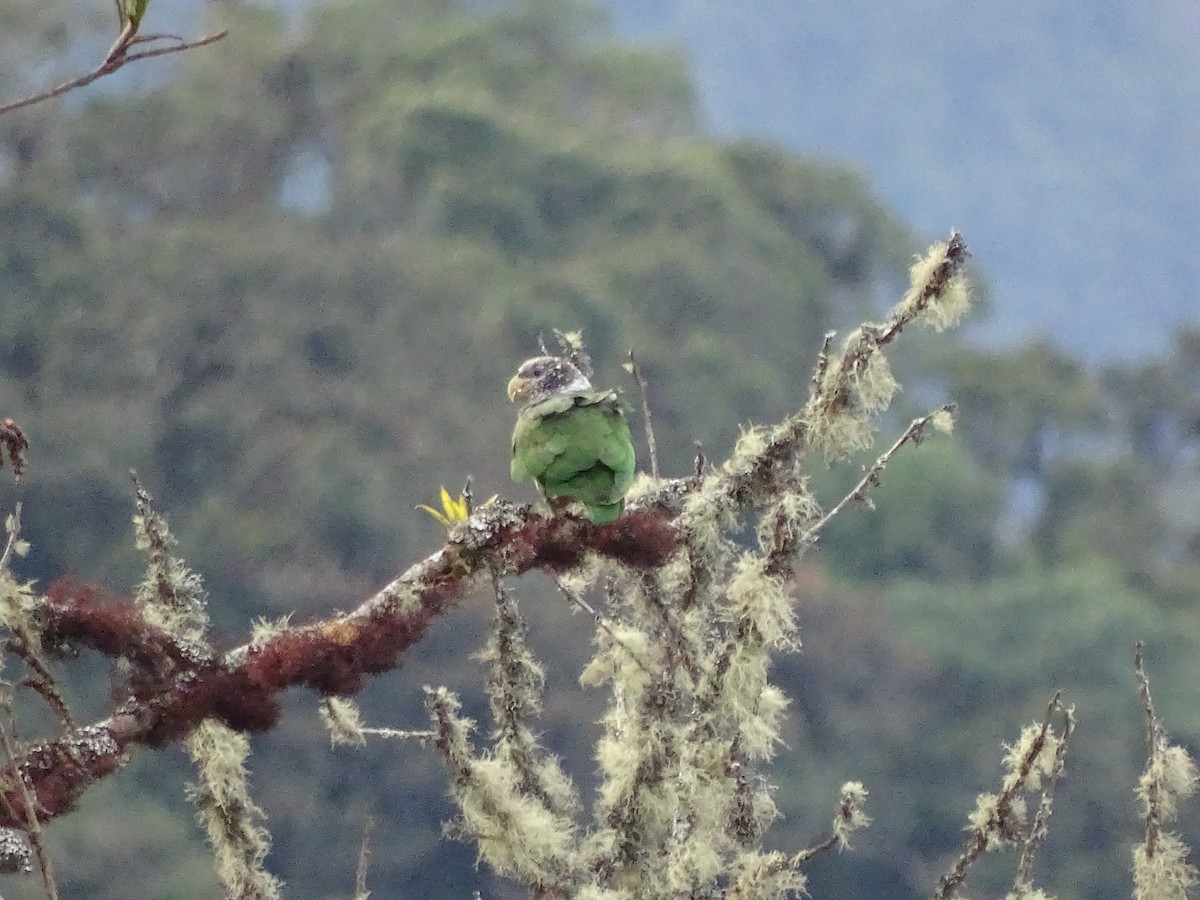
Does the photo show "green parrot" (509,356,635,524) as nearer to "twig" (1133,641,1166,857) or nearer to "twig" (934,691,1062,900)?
"twig" (934,691,1062,900)

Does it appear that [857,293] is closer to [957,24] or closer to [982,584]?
[982,584]

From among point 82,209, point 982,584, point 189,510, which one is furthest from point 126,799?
point 982,584

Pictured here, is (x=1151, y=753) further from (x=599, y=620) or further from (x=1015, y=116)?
(x=1015, y=116)

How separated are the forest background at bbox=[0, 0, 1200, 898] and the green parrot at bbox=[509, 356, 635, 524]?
54.6 feet

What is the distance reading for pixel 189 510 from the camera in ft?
90.2

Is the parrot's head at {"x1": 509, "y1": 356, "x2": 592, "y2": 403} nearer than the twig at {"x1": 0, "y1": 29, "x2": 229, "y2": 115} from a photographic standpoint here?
No

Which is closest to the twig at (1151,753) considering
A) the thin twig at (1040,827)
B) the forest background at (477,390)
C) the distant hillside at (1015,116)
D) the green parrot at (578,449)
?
the thin twig at (1040,827)

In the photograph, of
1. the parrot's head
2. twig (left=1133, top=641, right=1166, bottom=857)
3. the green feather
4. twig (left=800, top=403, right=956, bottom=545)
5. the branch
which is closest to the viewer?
the branch

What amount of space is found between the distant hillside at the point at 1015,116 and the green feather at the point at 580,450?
7973 centimetres

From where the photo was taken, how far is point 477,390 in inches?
1250

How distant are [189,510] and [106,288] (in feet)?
17.1

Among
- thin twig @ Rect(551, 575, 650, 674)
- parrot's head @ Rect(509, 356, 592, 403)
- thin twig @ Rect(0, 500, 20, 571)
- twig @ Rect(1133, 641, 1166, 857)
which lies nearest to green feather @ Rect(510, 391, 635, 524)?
thin twig @ Rect(551, 575, 650, 674)

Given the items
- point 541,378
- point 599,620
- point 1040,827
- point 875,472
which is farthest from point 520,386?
point 1040,827

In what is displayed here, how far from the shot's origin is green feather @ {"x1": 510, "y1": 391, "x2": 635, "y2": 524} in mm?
4605
